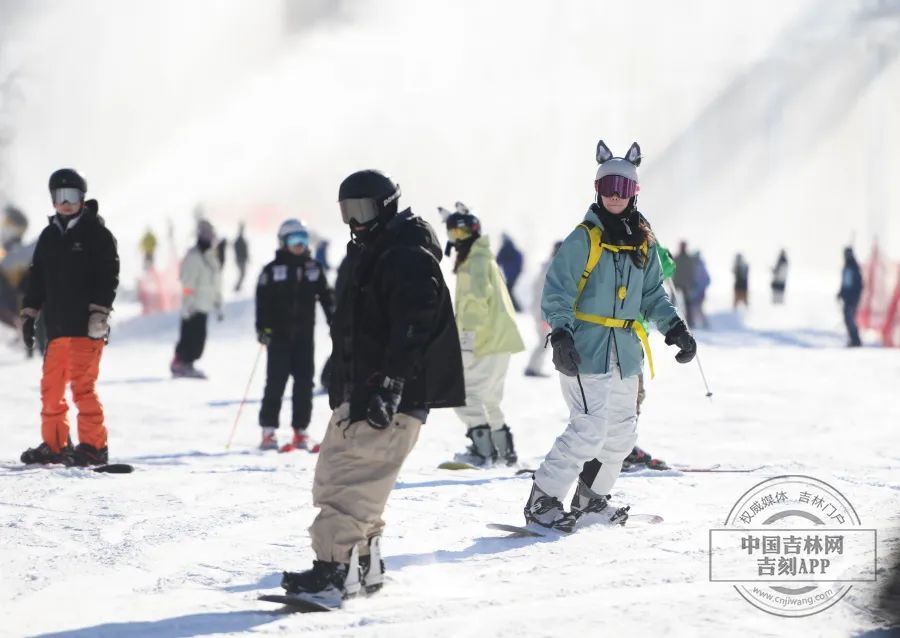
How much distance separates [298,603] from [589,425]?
1.75m

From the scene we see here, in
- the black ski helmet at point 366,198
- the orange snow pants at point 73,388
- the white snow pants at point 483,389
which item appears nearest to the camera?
the black ski helmet at point 366,198

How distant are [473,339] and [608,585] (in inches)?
140

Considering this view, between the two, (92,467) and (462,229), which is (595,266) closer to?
(462,229)

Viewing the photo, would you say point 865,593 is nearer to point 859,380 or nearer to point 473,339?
point 473,339

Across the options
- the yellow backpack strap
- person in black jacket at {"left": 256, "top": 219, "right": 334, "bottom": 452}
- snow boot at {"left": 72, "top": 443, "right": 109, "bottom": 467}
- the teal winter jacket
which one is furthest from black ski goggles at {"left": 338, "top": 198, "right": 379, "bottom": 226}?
person in black jacket at {"left": 256, "top": 219, "right": 334, "bottom": 452}

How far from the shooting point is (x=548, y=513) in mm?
5445

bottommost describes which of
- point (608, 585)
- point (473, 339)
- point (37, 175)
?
point (608, 585)

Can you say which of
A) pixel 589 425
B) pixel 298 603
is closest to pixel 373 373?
pixel 298 603

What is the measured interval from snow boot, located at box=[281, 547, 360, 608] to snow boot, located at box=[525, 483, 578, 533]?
1.40 meters

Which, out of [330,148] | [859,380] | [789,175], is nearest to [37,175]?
[330,148]

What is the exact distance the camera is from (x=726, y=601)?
425 cm

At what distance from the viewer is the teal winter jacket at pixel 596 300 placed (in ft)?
17.3

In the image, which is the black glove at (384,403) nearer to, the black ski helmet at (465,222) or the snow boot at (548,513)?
the snow boot at (548,513)

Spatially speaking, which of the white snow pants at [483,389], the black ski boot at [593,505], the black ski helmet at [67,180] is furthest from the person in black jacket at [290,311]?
the black ski boot at [593,505]
